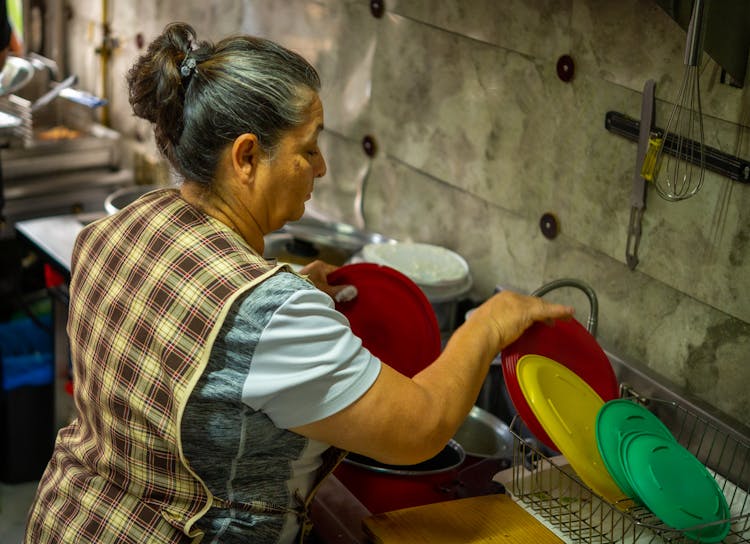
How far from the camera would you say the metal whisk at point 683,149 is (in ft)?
5.16

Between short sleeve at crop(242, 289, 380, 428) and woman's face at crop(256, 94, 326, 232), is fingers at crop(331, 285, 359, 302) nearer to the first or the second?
woman's face at crop(256, 94, 326, 232)

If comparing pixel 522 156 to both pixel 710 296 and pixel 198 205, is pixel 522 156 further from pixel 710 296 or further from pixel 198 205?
pixel 198 205

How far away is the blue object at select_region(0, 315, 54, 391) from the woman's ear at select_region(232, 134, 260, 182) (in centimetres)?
161

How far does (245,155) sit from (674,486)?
741mm

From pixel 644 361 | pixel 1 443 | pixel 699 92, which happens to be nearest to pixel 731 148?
pixel 699 92

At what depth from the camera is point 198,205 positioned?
127 centimetres

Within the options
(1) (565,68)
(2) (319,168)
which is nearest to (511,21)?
(1) (565,68)

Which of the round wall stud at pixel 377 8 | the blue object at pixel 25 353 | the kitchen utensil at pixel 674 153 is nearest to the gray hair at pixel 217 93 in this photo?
the kitchen utensil at pixel 674 153

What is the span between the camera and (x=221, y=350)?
116 centimetres

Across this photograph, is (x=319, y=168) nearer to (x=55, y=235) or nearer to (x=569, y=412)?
(x=569, y=412)

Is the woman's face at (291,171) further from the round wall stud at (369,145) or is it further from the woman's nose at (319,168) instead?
the round wall stud at (369,145)

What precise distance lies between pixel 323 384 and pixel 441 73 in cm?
119

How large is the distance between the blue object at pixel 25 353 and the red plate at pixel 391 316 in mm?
1279

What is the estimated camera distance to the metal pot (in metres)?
1.58
